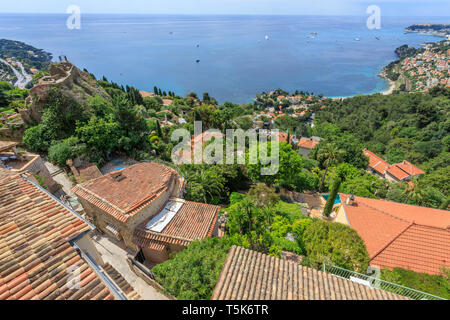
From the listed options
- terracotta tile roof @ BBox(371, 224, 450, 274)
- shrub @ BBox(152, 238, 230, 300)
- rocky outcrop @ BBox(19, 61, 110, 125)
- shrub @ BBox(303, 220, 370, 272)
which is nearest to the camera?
shrub @ BBox(152, 238, 230, 300)

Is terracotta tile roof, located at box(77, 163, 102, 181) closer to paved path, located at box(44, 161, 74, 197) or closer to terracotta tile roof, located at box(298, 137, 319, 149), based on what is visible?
paved path, located at box(44, 161, 74, 197)

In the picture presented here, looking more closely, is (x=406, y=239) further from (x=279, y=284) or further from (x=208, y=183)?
(x=208, y=183)

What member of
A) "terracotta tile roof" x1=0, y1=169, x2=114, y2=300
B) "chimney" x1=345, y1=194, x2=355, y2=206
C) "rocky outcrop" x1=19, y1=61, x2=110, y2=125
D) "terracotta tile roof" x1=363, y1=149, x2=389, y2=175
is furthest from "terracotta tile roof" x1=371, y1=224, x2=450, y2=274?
"terracotta tile roof" x1=363, y1=149, x2=389, y2=175

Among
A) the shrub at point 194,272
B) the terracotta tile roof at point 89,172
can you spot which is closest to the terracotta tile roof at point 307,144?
the terracotta tile roof at point 89,172

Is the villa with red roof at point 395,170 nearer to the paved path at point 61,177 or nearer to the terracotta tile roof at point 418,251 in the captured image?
the terracotta tile roof at point 418,251

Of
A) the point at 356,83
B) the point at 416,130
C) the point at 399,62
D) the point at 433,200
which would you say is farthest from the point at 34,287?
the point at 399,62

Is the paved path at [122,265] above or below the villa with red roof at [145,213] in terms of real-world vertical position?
below

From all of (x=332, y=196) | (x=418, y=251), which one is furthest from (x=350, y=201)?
(x=418, y=251)
